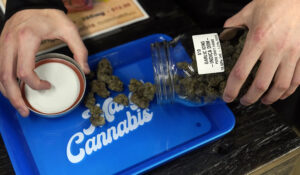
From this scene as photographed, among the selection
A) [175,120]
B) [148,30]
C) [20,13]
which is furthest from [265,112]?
[20,13]

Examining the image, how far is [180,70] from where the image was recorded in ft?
1.97

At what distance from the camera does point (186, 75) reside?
1.92 ft

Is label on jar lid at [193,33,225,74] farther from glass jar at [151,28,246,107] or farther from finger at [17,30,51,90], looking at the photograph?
finger at [17,30,51,90]

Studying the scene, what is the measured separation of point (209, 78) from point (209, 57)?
0.18 ft

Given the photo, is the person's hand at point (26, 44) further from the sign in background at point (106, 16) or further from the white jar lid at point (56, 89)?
the sign in background at point (106, 16)

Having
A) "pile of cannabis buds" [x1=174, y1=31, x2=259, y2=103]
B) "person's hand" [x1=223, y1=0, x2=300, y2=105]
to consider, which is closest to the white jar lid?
"pile of cannabis buds" [x1=174, y1=31, x2=259, y2=103]

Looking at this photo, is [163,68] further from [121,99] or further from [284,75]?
[284,75]

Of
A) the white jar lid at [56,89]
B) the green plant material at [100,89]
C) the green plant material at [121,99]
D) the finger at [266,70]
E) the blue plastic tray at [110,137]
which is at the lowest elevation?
the blue plastic tray at [110,137]

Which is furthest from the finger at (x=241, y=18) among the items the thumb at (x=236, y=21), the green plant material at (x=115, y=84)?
the green plant material at (x=115, y=84)

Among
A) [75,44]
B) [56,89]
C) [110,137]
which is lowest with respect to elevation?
[110,137]

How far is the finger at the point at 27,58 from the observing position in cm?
54

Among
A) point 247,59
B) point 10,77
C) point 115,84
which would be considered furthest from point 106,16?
point 247,59

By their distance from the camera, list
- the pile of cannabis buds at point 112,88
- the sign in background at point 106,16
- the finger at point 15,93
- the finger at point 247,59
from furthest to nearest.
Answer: the sign in background at point 106,16 → the pile of cannabis buds at point 112,88 → the finger at point 15,93 → the finger at point 247,59

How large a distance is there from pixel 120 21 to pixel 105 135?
386mm
